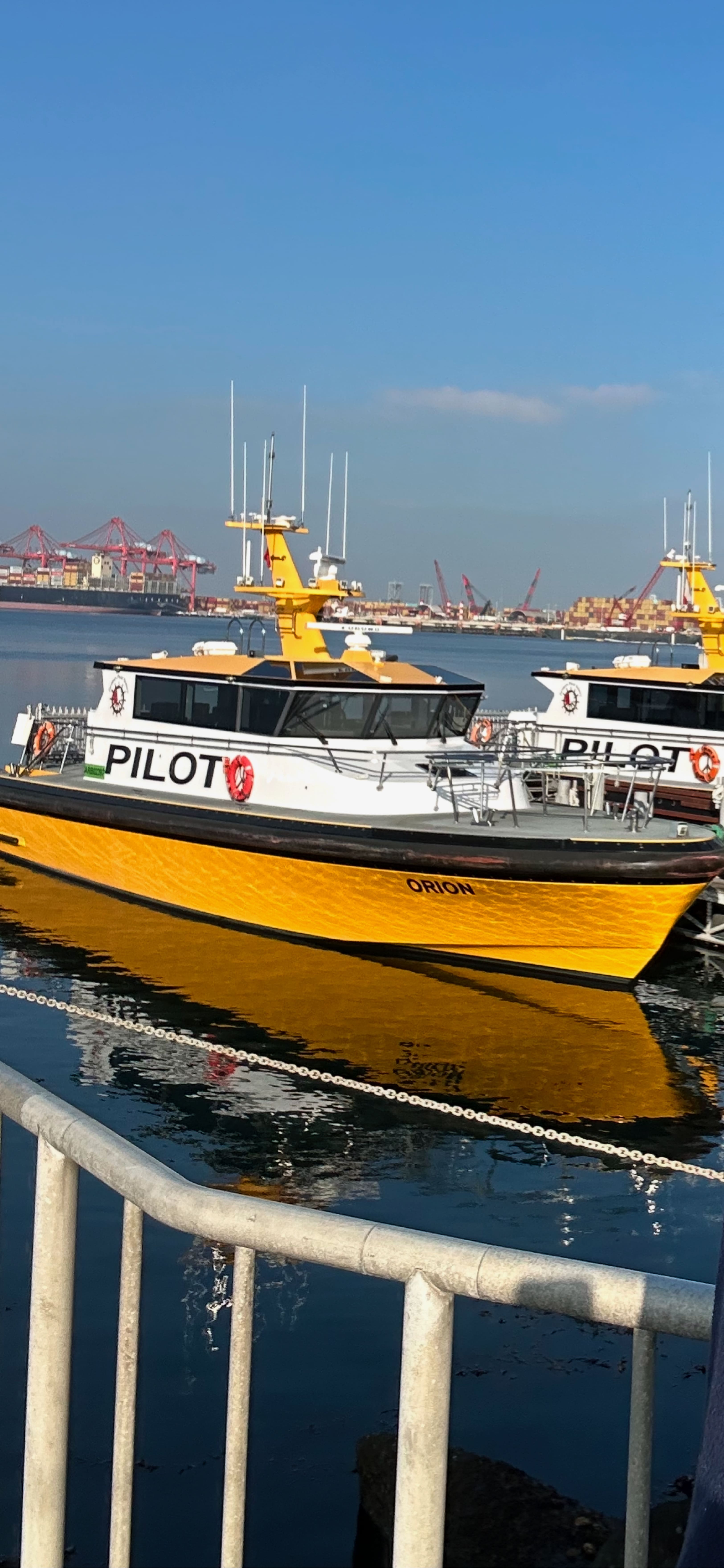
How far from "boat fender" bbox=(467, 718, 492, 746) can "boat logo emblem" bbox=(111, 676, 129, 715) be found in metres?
5.25

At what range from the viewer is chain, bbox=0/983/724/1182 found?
802 centimetres

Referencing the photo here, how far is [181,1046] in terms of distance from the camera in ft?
39.2

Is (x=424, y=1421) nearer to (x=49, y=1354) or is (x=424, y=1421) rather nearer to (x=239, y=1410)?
(x=239, y=1410)

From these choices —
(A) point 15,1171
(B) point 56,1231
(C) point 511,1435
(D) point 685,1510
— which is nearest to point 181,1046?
(A) point 15,1171

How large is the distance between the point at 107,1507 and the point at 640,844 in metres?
9.34

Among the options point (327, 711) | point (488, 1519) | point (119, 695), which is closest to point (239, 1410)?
point (488, 1519)

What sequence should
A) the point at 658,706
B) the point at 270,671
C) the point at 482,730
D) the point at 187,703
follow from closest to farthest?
1. the point at 270,671
2. the point at 187,703
3. the point at 658,706
4. the point at 482,730

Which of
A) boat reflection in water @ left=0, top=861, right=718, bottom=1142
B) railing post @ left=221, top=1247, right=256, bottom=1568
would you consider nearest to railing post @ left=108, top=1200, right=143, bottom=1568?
railing post @ left=221, top=1247, right=256, bottom=1568

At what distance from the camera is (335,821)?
48.6 ft

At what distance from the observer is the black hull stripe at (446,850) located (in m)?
13.7

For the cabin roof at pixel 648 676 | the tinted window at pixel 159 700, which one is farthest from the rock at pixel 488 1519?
the cabin roof at pixel 648 676

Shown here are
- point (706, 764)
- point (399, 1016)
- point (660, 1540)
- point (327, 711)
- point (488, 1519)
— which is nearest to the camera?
point (660, 1540)

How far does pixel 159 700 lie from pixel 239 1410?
50.6ft

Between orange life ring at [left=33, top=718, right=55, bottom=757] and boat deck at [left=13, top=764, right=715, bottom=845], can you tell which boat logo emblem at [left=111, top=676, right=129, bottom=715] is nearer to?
boat deck at [left=13, top=764, right=715, bottom=845]
